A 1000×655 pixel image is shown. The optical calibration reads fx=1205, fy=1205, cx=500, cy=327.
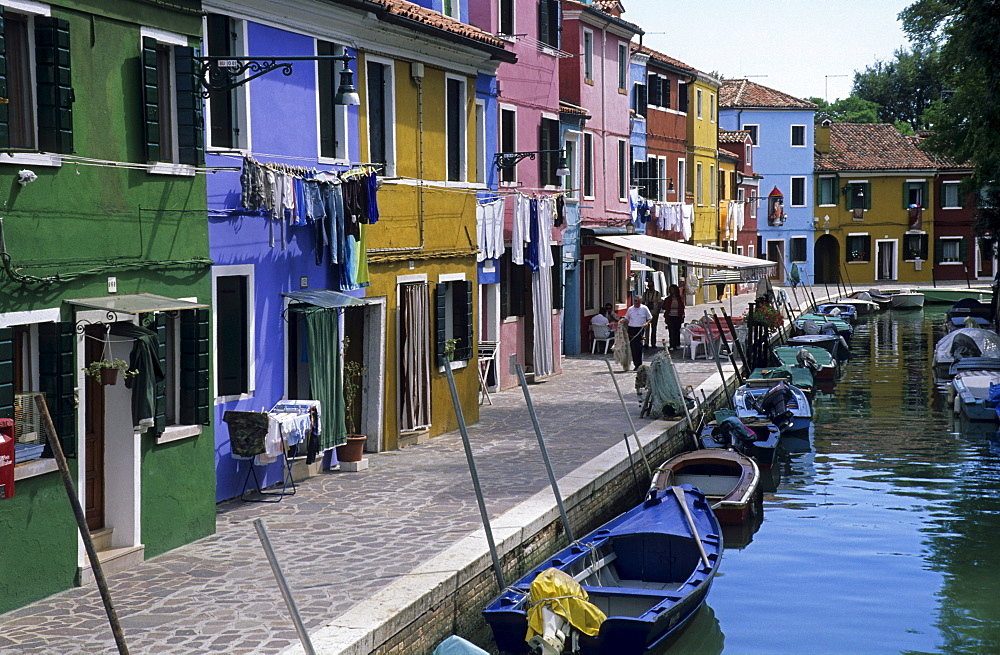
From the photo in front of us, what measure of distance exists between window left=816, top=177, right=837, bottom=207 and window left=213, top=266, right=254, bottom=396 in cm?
5921

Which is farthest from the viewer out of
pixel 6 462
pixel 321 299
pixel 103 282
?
pixel 321 299

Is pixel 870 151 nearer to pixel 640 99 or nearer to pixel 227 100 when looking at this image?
pixel 640 99

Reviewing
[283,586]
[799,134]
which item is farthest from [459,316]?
[799,134]

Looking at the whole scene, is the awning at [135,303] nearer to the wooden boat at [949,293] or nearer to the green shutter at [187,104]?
the green shutter at [187,104]

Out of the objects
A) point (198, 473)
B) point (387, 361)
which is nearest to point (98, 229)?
point (198, 473)

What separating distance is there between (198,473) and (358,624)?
3908mm

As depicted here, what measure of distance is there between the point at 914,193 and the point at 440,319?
55419mm

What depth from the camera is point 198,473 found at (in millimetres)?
12438

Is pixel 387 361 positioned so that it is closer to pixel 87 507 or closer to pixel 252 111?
pixel 252 111

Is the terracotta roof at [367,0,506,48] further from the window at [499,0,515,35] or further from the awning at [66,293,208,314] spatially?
the awning at [66,293,208,314]

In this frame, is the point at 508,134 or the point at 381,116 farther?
the point at 508,134

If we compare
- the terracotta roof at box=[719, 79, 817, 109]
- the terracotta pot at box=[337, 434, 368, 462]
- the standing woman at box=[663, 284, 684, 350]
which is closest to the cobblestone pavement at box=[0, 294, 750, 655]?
the terracotta pot at box=[337, 434, 368, 462]

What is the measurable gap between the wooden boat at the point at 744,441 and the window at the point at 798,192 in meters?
49.8

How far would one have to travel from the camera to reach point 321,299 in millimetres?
15266
